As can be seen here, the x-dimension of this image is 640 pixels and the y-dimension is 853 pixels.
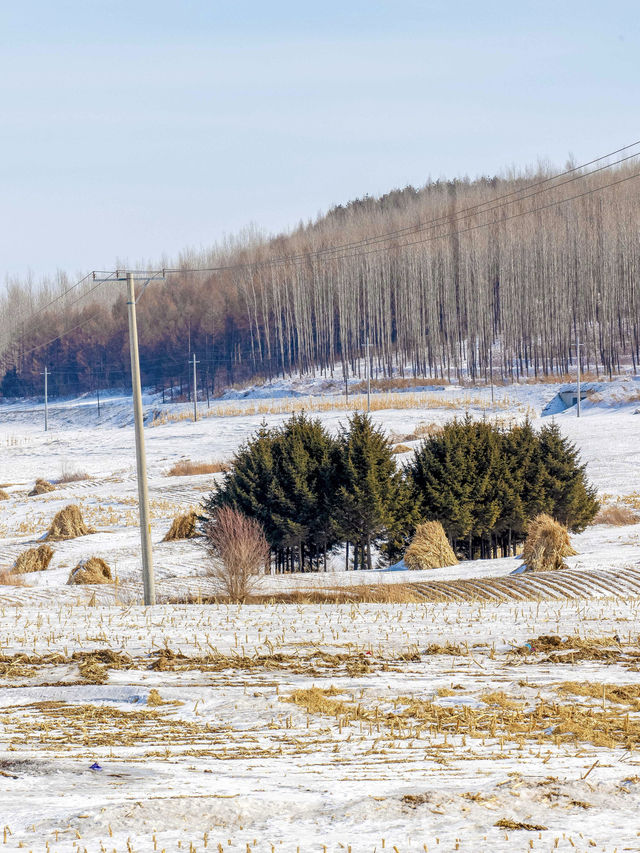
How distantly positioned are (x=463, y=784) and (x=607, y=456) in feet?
127

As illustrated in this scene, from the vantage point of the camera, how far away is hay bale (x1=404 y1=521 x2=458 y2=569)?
2455 cm

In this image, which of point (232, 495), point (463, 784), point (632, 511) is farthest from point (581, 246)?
A: point (463, 784)

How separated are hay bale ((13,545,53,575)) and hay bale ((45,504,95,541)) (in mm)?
4172

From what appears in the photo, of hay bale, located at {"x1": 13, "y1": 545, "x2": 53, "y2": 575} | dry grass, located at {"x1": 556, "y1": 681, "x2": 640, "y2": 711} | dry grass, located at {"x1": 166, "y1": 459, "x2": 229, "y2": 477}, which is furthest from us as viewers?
dry grass, located at {"x1": 166, "y1": 459, "x2": 229, "y2": 477}

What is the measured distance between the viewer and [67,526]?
31.7m

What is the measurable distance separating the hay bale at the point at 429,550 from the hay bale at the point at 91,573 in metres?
7.04

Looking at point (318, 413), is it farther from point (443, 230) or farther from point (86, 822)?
point (86, 822)

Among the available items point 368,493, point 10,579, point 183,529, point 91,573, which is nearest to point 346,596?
point 91,573

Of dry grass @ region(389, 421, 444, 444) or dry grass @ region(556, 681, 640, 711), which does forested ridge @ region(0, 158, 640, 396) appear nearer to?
dry grass @ region(389, 421, 444, 444)

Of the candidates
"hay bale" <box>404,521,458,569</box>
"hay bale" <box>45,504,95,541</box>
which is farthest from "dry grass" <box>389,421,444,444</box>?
"hay bale" <box>404,521,458,569</box>

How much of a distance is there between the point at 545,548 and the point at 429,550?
3375 millimetres

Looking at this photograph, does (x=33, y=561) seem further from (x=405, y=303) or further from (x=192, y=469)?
(x=405, y=303)

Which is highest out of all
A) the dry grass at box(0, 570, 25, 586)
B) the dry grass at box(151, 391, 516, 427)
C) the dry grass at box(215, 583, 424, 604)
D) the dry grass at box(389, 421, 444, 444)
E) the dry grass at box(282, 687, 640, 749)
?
the dry grass at box(151, 391, 516, 427)

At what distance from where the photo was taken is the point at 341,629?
545 inches
